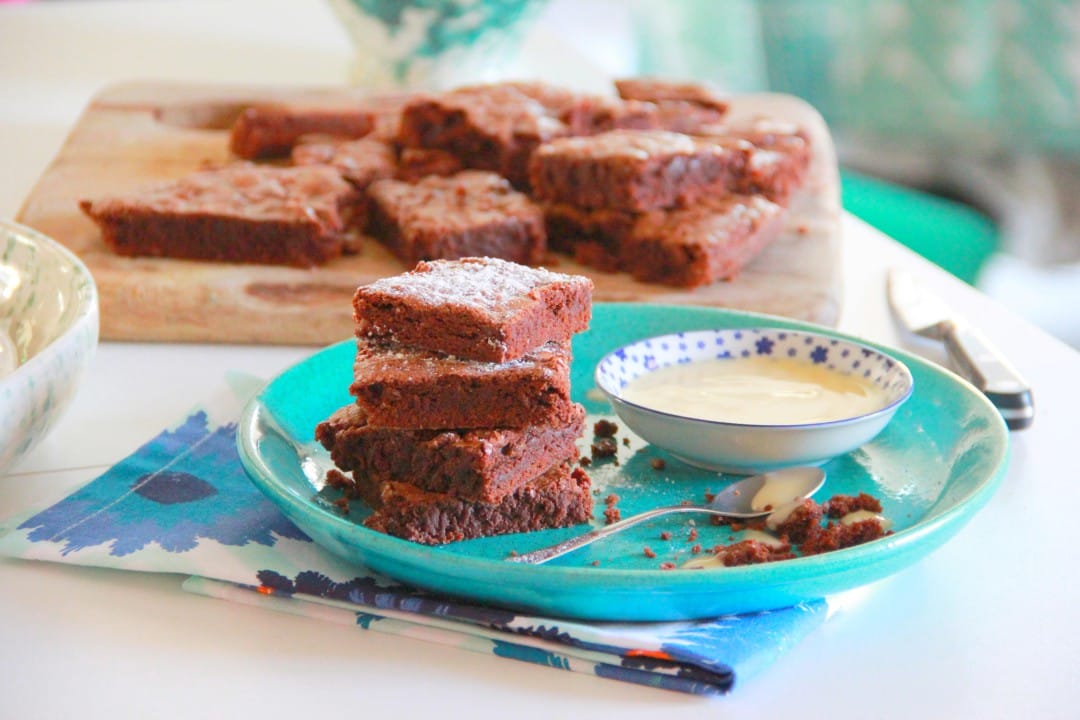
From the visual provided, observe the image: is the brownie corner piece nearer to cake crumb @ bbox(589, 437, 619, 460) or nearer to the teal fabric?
cake crumb @ bbox(589, 437, 619, 460)

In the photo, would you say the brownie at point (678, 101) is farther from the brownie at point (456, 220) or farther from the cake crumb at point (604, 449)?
the cake crumb at point (604, 449)

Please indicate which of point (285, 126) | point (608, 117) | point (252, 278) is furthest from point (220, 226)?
point (608, 117)

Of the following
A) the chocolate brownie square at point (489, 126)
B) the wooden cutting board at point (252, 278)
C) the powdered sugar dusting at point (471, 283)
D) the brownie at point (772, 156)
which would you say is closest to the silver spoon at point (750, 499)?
the powdered sugar dusting at point (471, 283)

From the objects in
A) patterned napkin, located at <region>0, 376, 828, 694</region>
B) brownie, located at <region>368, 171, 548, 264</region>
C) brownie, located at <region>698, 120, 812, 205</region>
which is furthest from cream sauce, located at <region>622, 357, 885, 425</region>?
brownie, located at <region>698, 120, 812, 205</region>

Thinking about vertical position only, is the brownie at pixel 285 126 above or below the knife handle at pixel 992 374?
below

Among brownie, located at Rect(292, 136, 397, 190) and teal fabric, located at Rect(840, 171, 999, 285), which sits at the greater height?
brownie, located at Rect(292, 136, 397, 190)

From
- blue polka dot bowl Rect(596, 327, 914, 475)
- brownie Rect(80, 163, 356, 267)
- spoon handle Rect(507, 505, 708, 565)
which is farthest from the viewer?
brownie Rect(80, 163, 356, 267)

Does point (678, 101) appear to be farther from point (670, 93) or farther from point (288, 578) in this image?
point (288, 578)
